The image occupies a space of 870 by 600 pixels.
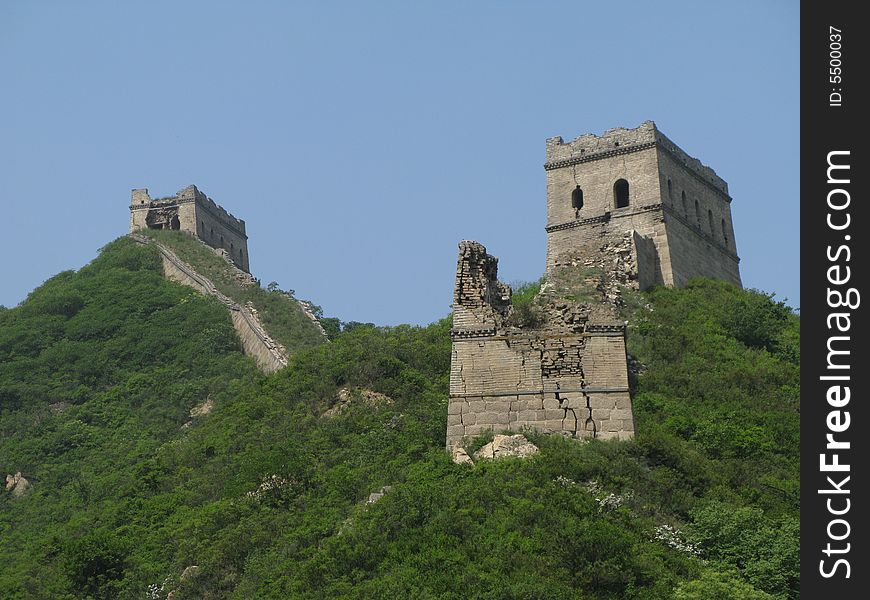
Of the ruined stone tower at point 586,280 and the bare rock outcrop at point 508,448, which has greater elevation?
the ruined stone tower at point 586,280

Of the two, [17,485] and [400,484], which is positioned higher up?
[400,484]

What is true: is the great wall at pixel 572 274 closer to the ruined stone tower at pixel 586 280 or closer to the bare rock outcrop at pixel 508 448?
the ruined stone tower at pixel 586 280

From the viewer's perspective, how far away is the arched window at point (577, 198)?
46.2 metres

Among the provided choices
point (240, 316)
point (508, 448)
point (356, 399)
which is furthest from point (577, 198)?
point (508, 448)

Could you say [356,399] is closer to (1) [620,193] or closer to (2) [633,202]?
(2) [633,202]

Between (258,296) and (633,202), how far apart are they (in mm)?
18371

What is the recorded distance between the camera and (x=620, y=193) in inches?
1818

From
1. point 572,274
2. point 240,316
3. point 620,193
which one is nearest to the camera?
point 572,274

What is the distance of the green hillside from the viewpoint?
23938mm

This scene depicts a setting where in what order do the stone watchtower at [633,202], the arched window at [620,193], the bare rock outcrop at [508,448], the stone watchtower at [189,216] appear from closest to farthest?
1. the bare rock outcrop at [508,448]
2. the stone watchtower at [633,202]
3. the arched window at [620,193]
4. the stone watchtower at [189,216]

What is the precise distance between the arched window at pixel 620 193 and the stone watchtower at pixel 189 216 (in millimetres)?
29160

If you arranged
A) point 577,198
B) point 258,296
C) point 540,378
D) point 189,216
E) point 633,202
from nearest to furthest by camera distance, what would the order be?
Answer: point 540,378, point 633,202, point 577,198, point 258,296, point 189,216

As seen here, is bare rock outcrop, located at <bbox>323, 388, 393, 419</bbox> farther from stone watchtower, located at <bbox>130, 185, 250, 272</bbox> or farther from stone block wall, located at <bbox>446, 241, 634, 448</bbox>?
stone watchtower, located at <bbox>130, 185, 250, 272</bbox>
